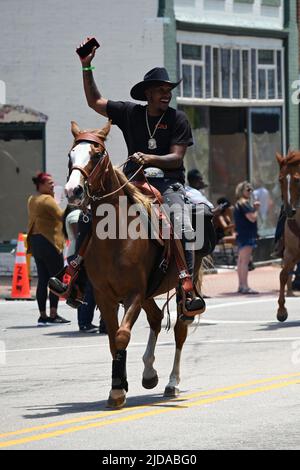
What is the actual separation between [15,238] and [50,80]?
3345 millimetres

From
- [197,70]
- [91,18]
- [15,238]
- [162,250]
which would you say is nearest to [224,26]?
[197,70]

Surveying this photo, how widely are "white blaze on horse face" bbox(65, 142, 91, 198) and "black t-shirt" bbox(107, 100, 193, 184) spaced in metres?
1.09

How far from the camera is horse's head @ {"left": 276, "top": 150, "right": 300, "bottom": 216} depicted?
60.1ft

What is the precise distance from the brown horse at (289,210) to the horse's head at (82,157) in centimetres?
713

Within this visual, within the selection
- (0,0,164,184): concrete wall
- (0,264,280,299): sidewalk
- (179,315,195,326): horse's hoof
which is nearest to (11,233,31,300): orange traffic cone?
(0,264,280,299): sidewalk

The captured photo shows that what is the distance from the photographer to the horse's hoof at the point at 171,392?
474 inches

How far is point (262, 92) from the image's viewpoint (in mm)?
30750

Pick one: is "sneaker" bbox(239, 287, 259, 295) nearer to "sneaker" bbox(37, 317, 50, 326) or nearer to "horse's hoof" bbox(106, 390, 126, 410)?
"sneaker" bbox(37, 317, 50, 326)

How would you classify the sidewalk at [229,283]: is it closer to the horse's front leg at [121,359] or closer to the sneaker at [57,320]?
the sneaker at [57,320]

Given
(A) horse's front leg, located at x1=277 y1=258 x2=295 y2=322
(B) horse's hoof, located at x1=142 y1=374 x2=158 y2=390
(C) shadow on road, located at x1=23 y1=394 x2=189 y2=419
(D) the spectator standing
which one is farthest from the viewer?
(D) the spectator standing

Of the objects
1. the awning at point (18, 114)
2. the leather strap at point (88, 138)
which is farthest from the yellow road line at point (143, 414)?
the awning at point (18, 114)

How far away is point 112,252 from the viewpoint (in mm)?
11562

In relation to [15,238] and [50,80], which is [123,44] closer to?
[50,80]

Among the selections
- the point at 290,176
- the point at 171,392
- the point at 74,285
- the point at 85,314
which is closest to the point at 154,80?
the point at 74,285
